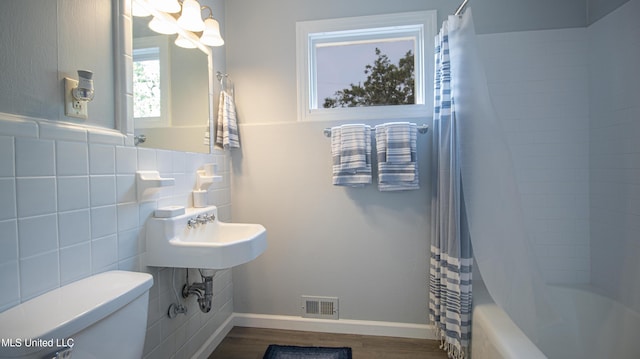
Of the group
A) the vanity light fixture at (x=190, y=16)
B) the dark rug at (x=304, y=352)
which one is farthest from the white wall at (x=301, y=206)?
the vanity light fixture at (x=190, y=16)

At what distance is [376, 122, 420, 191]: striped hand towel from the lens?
1.64 meters

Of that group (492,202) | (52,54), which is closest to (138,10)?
(52,54)

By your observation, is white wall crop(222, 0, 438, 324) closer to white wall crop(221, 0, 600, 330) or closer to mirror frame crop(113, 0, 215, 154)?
white wall crop(221, 0, 600, 330)

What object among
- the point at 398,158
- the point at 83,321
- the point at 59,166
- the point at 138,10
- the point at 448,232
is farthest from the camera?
the point at 398,158

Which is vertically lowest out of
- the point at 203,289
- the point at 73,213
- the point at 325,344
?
the point at 325,344

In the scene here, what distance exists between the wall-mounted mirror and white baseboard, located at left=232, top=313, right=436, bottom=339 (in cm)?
123

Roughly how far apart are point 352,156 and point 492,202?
770 millimetres

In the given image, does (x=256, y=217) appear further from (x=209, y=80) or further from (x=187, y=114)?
(x=209, y=80)

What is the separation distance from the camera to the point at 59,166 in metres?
0.83

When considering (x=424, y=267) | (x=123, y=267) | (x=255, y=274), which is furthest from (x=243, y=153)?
(x=424, y=267)

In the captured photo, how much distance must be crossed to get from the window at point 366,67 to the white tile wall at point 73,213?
1.05 meters

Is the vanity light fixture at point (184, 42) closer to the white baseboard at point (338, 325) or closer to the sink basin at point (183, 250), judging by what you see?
the sink basin at point (183, 250)

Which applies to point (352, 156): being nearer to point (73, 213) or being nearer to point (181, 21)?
point (181, 21)

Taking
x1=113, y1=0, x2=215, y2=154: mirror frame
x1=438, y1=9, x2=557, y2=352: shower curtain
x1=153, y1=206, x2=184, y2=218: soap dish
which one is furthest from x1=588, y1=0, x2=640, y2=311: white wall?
x1=113, y1=0, x2=215, y2=154: mirror frame
